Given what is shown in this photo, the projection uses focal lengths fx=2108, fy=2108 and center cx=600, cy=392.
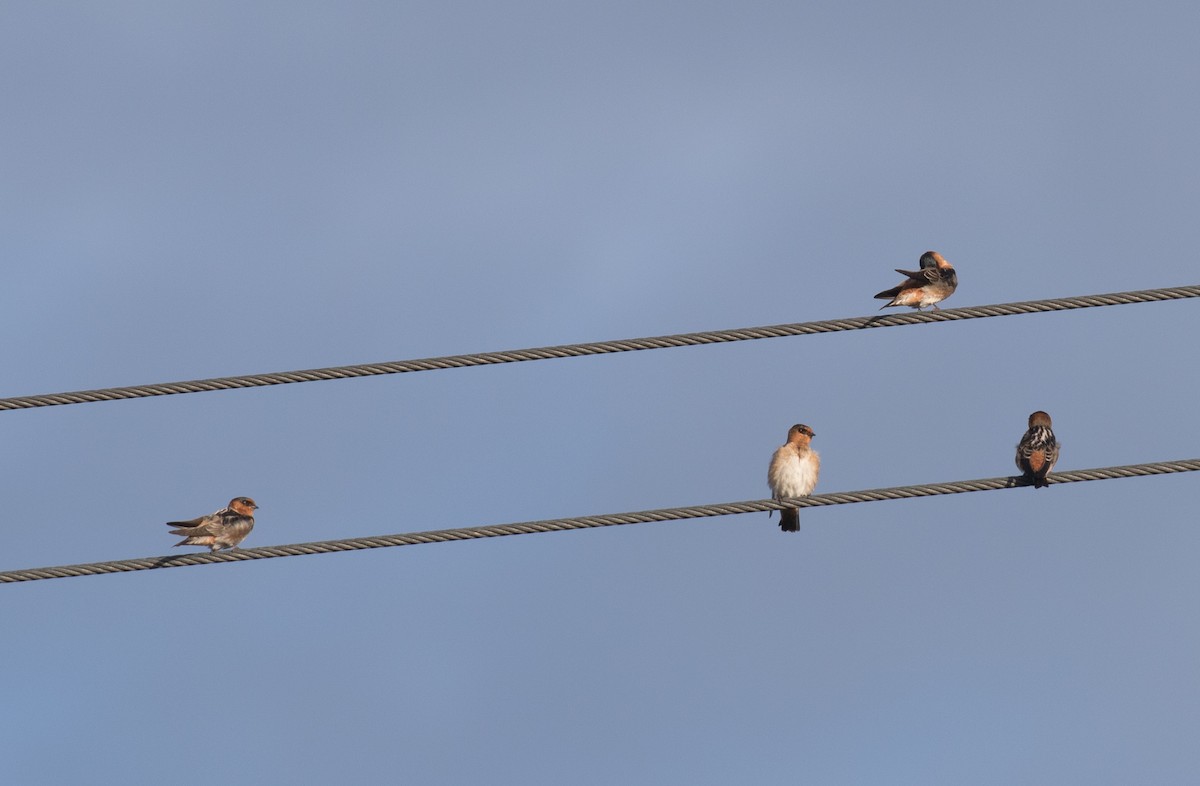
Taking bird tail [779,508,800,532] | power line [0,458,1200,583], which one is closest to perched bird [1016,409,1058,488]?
bird tail [779,508,800,532]

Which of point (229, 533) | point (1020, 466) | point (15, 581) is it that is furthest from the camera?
point (229, 533)

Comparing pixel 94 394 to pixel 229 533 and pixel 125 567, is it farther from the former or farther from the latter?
pixel 229 533

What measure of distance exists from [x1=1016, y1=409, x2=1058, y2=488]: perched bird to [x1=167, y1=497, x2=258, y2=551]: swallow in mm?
7285

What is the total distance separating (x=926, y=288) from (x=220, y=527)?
277 inches

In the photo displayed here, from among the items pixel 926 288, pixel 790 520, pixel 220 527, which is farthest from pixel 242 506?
pixel 926 288

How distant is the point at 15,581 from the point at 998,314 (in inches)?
248

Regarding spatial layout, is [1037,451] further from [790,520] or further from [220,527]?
[220,527]

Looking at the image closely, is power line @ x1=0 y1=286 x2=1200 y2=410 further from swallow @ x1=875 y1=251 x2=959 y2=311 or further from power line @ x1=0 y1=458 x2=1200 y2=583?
swallow @ x1=875 y1=251 x2=959 y2=311

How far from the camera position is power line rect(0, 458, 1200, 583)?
12531mm

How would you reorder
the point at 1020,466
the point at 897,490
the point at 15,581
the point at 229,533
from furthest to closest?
the point at 229,533, the point at 1020,466, the point at 897,490, the point at 15,581

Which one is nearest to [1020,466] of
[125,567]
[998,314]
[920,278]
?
[920,278]

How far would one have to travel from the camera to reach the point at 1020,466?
17.8 m

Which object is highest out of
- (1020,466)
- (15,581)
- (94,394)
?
(1020,466)

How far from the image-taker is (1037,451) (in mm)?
17359
